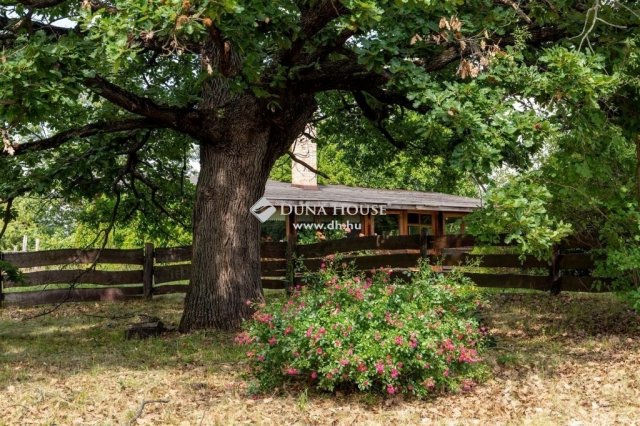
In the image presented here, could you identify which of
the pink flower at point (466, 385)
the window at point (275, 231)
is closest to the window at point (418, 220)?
the window at point (275, 231)

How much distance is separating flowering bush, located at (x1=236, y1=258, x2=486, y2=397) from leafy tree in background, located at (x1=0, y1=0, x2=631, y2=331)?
150 centimetres

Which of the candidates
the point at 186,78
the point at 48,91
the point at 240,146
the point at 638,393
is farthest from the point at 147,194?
the point at 638,393

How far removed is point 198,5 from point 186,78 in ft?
22.4

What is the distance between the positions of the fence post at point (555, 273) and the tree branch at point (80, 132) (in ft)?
23.9

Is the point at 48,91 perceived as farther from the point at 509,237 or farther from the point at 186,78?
the point at 186,78

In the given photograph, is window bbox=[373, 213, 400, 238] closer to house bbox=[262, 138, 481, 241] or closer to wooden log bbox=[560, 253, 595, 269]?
house bbox=[262, 138, 481, 241]

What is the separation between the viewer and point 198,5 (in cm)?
573

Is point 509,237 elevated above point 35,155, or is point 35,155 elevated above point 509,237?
point 35,155

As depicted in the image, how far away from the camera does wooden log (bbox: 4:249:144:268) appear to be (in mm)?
15469

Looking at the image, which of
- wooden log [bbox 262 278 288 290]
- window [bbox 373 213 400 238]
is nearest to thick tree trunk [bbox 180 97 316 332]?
wooden log [bbox 262 278 288 290]

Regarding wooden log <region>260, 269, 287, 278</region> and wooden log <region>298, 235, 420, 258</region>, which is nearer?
wooden log <region>298, 235, 420, 258</region>

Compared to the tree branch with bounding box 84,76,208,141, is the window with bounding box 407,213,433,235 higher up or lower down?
lower down

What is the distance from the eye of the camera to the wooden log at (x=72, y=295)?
1511cm

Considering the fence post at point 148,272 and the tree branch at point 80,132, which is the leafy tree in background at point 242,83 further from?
the fence post at point 148,272
